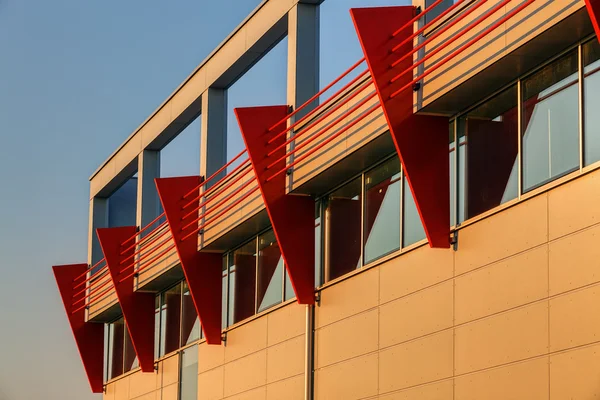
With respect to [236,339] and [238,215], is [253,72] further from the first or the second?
[236,339]

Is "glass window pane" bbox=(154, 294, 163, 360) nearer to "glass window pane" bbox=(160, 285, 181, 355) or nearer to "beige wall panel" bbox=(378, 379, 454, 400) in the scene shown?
"glass window pane" bbox=(160, 285, 181, 355)

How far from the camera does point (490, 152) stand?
56.8ft

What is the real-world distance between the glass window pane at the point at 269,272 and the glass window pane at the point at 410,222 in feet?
17.4

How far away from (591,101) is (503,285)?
2772 mm

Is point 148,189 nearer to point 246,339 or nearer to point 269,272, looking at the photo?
point 246,339

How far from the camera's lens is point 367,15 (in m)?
18.2

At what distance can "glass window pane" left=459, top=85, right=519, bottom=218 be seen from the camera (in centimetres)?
1678

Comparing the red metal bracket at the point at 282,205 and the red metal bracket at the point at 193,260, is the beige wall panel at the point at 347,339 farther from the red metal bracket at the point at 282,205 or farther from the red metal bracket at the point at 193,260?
the red metal bracket at the point at 193,260

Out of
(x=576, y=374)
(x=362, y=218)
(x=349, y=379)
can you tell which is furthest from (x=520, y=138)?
(x=349, y=379)

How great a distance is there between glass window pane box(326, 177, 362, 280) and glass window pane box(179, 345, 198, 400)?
7332 mm

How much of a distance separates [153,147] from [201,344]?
7061mm

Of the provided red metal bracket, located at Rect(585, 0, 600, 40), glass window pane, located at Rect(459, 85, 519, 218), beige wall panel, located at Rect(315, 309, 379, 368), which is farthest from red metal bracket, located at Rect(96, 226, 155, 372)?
red metal bracket, located at Rect(585, 0, 600, 40)

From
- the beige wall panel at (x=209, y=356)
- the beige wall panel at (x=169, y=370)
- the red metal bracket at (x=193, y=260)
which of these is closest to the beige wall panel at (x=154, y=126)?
the red metal bracket at (x=193, y=260)

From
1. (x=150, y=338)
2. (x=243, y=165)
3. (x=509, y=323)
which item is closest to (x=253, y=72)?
(x=243, y=165)
